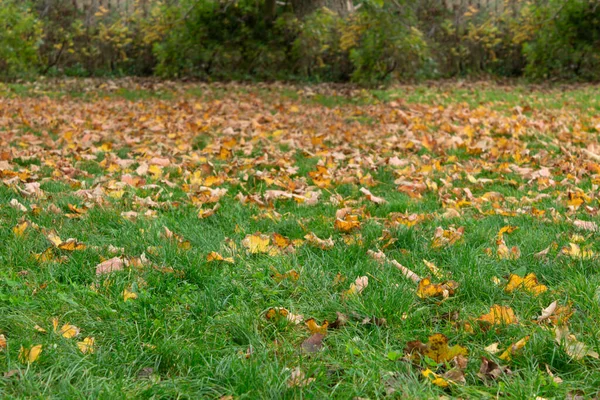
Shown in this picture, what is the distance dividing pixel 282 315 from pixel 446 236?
4.22 feet

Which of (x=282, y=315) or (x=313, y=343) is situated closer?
(x=313, y=343)

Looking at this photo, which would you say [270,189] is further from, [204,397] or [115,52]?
[115,52]

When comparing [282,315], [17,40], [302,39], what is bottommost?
[282,315]

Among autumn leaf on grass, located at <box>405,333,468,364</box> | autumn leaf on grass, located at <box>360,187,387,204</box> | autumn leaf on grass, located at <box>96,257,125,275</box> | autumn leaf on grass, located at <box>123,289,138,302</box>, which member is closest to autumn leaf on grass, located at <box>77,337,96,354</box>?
autumn leaf on grass, located at <box>123,289,138,302</box>

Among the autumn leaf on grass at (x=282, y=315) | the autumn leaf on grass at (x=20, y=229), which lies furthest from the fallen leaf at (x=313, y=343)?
the autumn leaf on grass at (x=20, y=229)

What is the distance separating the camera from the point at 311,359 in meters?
2.27

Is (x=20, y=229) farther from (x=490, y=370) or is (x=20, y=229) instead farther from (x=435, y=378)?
(x=490, y=370)

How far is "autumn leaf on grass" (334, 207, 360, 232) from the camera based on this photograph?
3582mm

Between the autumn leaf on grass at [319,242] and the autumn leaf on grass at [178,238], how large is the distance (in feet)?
2.07

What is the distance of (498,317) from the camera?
2451 millimetres

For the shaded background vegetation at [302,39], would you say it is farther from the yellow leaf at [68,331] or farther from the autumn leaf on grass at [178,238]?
the yellow leaf at [68,331]

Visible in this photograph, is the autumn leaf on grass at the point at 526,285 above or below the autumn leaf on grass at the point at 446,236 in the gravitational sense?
above

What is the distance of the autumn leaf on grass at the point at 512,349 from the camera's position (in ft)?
7.37

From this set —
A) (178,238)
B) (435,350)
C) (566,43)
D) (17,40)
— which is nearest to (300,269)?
(178,238)
